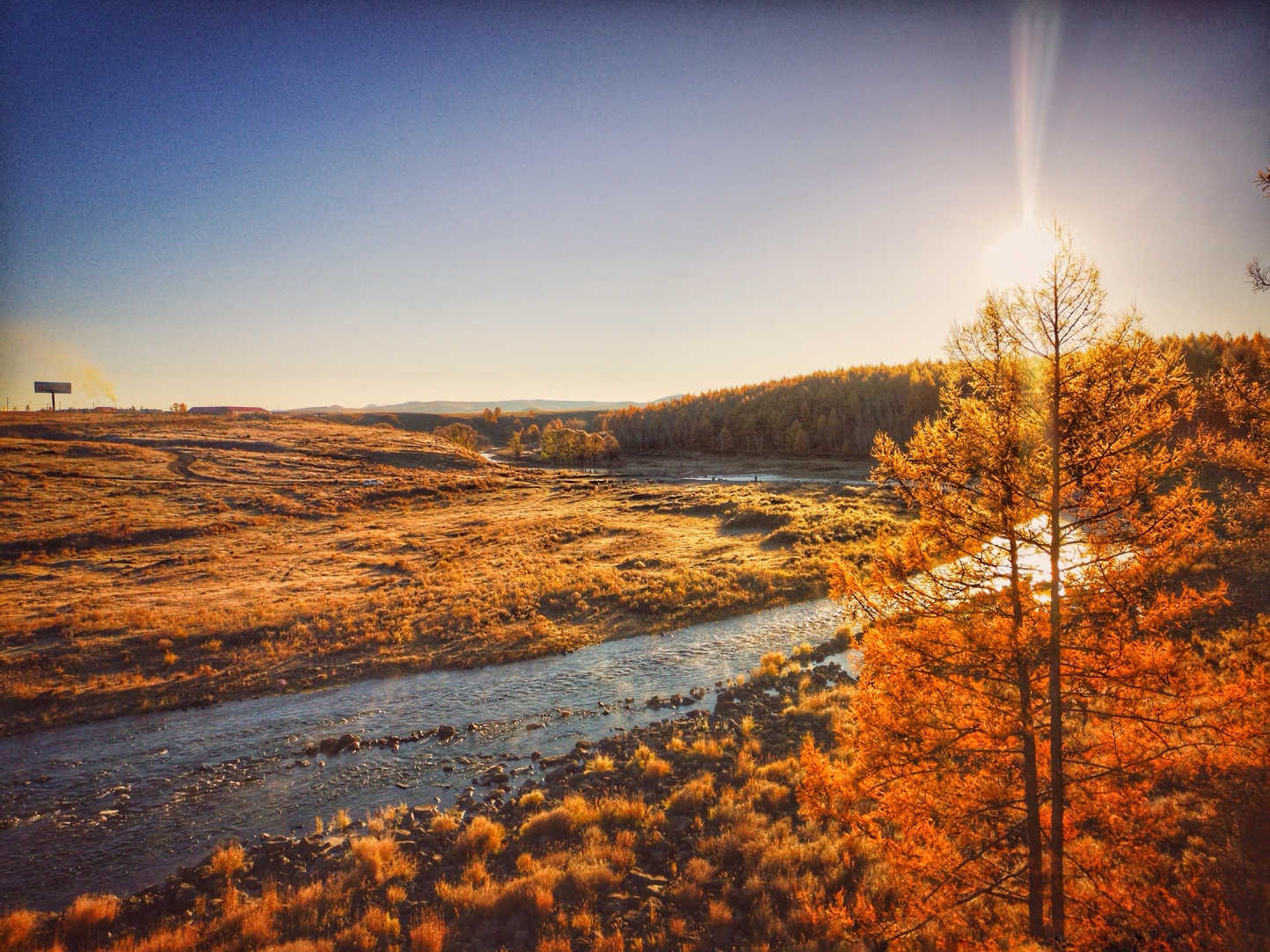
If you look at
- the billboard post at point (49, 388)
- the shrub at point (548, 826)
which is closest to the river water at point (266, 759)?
the shrub at point (548, 826)

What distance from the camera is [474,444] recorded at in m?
137

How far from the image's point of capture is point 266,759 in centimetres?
1543

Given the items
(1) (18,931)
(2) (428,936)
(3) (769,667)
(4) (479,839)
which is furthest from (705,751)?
(1) (18,931)

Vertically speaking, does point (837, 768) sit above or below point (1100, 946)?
above

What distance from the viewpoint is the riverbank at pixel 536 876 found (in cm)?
899

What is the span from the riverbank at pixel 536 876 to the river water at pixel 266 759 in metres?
1.09

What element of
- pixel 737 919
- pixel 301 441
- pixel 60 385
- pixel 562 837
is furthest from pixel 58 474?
pixel 60 385

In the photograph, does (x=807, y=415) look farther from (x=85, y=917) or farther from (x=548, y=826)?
(x=85, y=917)

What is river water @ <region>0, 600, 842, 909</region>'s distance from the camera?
39.0 feet

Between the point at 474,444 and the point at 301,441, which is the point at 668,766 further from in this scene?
the point at 474,444

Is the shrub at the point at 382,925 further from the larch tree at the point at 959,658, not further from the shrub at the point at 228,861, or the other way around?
the larch tree at the point at 959,658

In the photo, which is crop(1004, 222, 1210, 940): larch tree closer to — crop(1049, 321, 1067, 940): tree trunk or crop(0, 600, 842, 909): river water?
crop(1049, 321, 1067, 940): tree trunk

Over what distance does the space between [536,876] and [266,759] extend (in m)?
10.3

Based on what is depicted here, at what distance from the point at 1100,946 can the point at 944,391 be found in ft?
24.1
